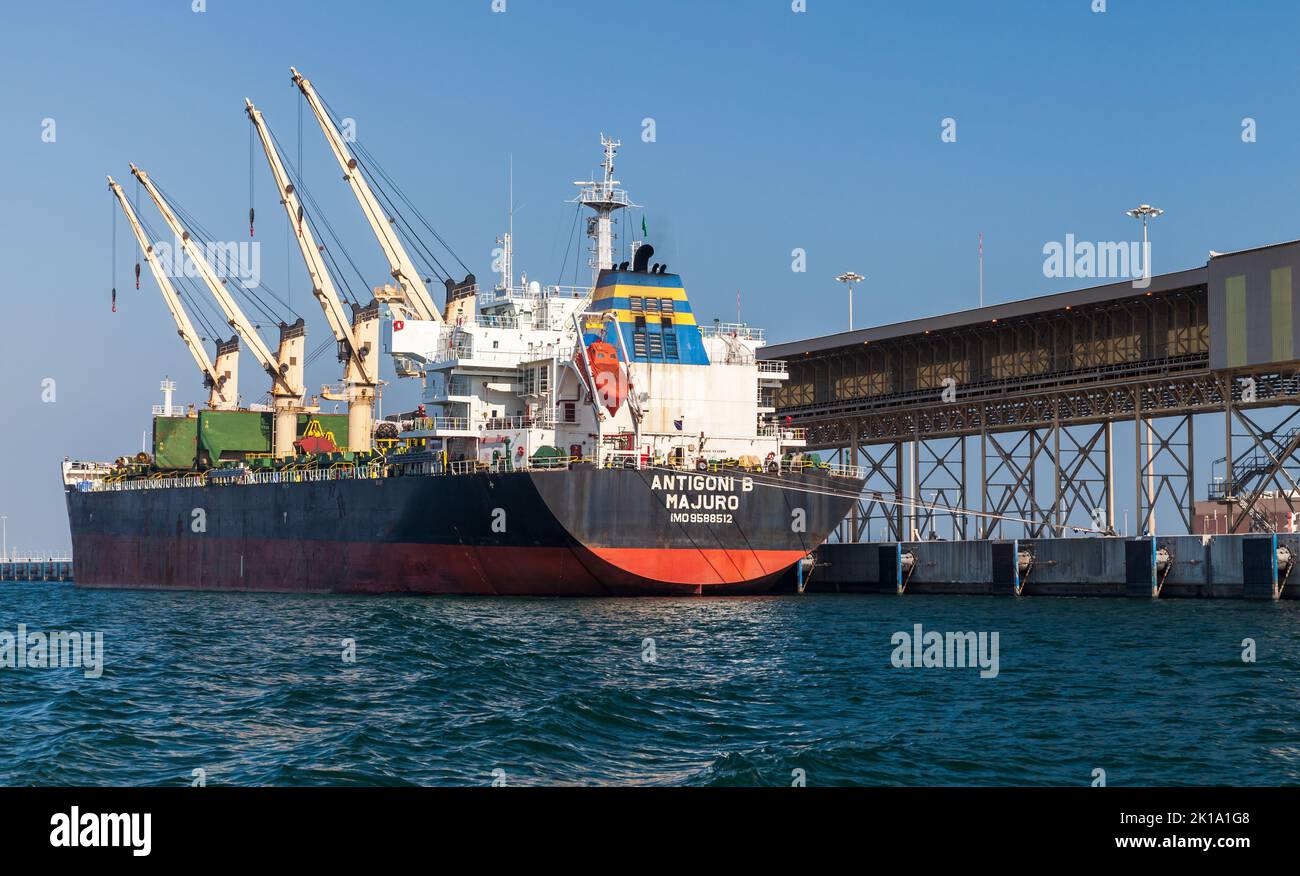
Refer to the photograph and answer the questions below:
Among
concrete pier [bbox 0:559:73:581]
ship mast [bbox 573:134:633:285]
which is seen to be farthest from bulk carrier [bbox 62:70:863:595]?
concrete pier [bbox 0:559:73:581]

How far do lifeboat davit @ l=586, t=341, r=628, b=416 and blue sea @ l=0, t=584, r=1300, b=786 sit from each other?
9.92 meters

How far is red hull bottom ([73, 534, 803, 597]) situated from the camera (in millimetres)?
43031

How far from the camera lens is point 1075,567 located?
47.3m

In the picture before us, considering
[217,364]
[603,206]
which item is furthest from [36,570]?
[603,206]

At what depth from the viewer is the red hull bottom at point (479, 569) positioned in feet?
141

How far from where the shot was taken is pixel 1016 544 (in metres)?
48.8

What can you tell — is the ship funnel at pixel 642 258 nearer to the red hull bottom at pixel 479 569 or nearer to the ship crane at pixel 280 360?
the red hull bottom at pixel 479 569

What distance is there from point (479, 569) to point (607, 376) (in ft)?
23.6

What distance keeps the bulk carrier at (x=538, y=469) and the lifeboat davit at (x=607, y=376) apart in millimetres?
62

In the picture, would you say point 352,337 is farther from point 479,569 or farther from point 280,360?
point 479,569

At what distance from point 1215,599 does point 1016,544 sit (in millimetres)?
7642

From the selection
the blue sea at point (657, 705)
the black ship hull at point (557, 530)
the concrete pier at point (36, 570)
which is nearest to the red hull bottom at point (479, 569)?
the black ship hull at point (557, 530)
